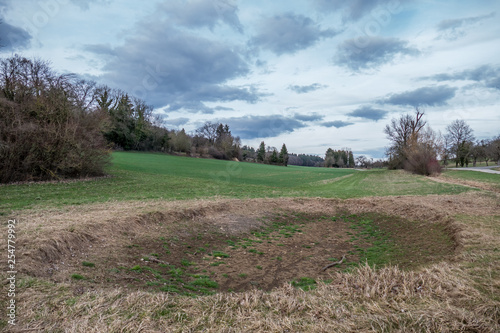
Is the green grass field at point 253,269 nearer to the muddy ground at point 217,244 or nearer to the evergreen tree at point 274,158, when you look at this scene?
the muddy ground at point 217,244

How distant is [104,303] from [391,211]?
13.9 m

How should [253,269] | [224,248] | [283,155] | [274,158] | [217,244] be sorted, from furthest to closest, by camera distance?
1. [274,158]
2. [283,155]
3. [217,244]
4. [224,248]
5. [253,269]

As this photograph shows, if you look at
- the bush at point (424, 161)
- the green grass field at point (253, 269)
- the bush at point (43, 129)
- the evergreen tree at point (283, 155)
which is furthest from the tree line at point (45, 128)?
the evergreen tree at point (283, 155)

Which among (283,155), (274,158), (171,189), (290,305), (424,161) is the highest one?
(283,155)

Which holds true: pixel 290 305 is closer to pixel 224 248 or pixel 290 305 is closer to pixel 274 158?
pixel 224 248

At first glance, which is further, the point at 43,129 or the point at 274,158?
the point at 274,158

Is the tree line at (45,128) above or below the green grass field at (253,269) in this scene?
above

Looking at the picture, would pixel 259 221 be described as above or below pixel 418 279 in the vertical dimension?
below

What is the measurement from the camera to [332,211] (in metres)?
15.5

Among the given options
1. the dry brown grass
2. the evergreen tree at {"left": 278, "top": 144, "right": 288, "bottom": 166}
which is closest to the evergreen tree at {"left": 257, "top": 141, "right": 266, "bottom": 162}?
the evergreen tree at {"left": 278, "top": 144, "right": 288, "bottom": 166}

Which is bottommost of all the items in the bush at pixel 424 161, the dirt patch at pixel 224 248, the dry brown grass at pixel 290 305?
the dirt patch at pixel 224 248

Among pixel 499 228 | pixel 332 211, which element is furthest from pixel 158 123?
pixel 499 228

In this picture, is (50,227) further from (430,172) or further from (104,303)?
(430,172)

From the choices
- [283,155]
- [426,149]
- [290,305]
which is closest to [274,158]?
[283,155]
